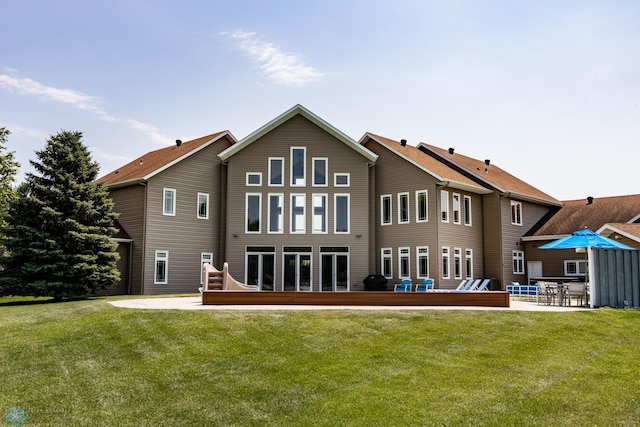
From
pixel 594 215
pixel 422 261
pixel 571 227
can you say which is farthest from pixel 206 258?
pixel 594 215

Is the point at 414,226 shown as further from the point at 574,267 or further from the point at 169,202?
the point at 169,202

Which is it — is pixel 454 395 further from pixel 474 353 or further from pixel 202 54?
pixel 202 54

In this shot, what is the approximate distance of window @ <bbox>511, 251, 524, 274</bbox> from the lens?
97.5 feet

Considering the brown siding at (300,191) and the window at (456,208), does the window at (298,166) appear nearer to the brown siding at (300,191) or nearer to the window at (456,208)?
the brown siding at (300,191)

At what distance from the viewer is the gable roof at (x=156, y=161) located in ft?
87.7

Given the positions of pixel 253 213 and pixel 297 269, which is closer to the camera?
pixel 297 269

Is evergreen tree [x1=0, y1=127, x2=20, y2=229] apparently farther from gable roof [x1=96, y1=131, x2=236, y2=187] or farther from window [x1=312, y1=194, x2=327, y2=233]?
window [x1=312, y1=194, x2=327, y2=233]

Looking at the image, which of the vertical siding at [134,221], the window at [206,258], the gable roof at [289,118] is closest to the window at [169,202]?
the vertical siding at [134,221]

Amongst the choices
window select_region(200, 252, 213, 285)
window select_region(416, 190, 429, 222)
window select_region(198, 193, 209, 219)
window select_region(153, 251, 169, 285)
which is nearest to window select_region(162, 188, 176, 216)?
window select_region(198, 193, 209, 219)

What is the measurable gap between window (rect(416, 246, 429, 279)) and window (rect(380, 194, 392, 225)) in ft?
7.65

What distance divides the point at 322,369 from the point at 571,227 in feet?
77.2

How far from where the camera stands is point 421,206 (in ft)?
87.3

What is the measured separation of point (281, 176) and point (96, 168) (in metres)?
8.35

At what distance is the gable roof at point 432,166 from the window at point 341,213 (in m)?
3.31
